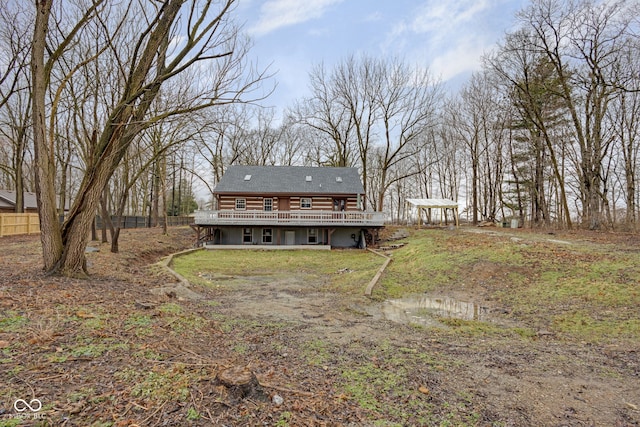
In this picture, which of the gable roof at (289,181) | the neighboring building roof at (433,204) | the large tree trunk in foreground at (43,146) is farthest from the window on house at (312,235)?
the large tree trunk in foreground at (43,146)

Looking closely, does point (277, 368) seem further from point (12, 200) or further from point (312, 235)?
point (12, 200)

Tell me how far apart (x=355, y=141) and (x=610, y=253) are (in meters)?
26.1

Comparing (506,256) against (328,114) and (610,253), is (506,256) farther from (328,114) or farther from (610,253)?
(328,114)

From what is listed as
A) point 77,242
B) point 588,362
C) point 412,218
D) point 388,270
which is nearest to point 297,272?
point 388,270

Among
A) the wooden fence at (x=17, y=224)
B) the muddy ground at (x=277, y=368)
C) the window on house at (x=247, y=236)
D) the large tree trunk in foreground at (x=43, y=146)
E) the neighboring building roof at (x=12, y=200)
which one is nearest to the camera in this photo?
the muddy ground at (x=277, y=368)

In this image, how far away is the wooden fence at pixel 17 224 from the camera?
19.7 metres

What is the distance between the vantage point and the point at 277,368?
370cm

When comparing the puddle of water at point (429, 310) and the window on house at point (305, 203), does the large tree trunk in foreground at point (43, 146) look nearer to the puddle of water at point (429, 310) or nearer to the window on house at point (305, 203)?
the puddle of water at point (429, 310)

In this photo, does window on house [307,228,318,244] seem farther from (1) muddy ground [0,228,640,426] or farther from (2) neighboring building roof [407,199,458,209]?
(1) muddy ground [0,228,640,426]

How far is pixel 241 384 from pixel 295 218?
761 inches

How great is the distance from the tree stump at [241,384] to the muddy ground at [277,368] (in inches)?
1.1

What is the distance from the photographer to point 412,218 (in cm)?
4262

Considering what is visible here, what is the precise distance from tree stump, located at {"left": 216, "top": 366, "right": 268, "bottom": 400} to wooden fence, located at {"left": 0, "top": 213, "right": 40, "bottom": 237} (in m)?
24.5

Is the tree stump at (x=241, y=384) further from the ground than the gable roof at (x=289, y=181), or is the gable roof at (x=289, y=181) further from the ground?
the gable roof at (x=289, y=181)
